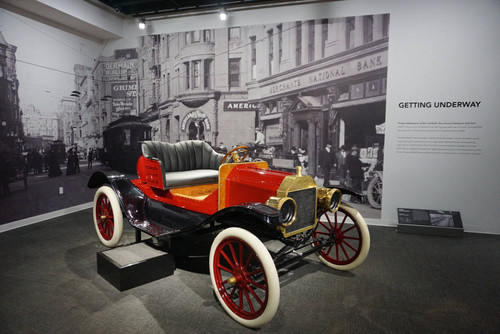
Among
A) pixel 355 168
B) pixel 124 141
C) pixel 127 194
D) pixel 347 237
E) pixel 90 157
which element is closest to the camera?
pixel 347 237

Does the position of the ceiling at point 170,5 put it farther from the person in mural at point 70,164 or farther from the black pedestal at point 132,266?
the black pedestal at point 132,266

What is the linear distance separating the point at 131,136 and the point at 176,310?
4.42m

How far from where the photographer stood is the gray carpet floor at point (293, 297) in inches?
89.7

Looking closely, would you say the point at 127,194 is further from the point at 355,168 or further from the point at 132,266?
the point at 355,168

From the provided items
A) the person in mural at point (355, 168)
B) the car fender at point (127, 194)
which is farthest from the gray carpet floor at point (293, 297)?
the person in mural at point (355, 168)

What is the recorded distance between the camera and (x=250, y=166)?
3193 millimetres

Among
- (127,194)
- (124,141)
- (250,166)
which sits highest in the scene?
(124,141)

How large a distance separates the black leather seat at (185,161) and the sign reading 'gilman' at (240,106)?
1196 millimetres

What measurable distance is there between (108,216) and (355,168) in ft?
11.3

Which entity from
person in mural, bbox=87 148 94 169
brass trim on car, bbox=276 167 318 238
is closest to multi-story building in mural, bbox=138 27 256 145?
person in mural, bbox=87 148 94 169

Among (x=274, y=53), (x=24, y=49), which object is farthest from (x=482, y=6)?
(x=24, y=49)

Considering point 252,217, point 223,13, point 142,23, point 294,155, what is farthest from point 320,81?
point 252,217

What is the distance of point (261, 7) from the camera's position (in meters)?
5.23

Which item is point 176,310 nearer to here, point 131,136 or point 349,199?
point 349,199
